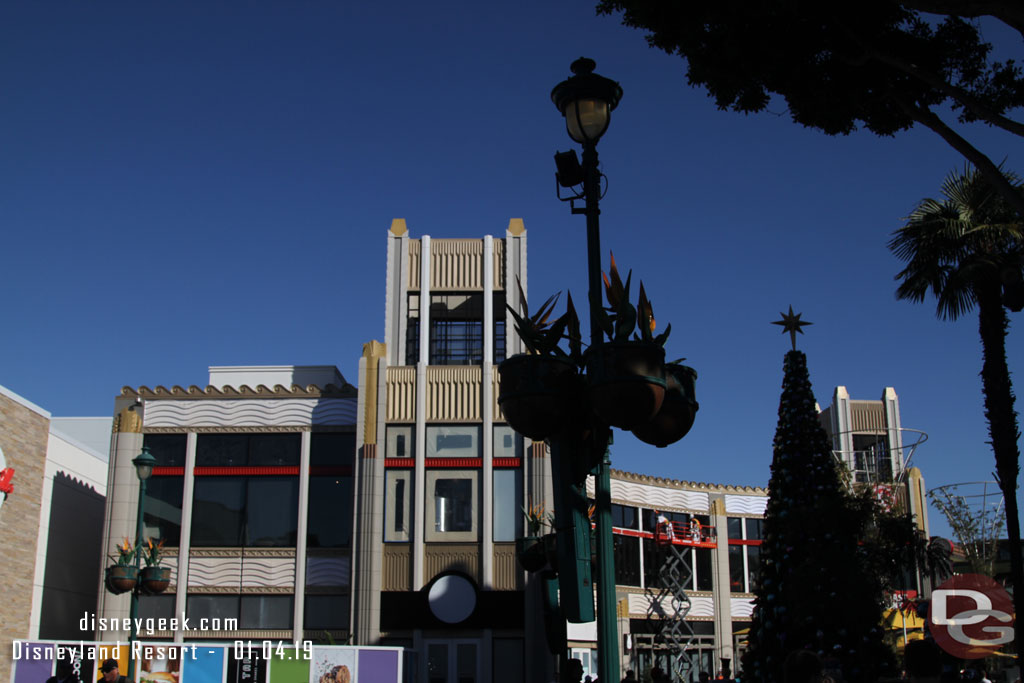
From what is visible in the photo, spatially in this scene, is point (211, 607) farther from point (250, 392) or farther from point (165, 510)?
point (250, 392)

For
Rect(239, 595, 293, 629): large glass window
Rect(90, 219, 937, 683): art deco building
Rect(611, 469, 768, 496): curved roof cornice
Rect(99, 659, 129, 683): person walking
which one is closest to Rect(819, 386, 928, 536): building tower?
Rect(611, 469, 768, 496): curved roof cornice

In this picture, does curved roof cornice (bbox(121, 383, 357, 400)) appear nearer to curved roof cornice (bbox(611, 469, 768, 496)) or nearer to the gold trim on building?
the gold trim on building

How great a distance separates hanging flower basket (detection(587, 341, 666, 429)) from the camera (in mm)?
6566

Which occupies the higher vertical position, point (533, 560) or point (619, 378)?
point (619, 378)

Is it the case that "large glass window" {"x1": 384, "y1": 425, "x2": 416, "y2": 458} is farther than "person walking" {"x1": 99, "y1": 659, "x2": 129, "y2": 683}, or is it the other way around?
"large glass window" {"x1": 384, "y1": 425, "x2": 416, "y2": 458}

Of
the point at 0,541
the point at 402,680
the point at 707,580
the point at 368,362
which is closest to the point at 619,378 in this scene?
the point at 402,680

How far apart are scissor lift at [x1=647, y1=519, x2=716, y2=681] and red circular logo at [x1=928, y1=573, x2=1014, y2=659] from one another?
78.7 ft

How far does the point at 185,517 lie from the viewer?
33.8 metres

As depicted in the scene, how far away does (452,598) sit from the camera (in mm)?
31578

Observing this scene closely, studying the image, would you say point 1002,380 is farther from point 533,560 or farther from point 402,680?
point 402,680

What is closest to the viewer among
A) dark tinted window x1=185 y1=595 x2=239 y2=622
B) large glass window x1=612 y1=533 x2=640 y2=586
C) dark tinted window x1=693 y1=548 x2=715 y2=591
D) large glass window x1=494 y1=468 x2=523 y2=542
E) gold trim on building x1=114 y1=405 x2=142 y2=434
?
large glass window x1=494 y1=468 x2=523 y2=542

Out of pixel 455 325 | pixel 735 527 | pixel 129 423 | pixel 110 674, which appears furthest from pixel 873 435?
pixel 110 674

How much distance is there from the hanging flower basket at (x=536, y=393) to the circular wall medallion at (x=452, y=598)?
83.7 ft

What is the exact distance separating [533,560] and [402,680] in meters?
13.7
